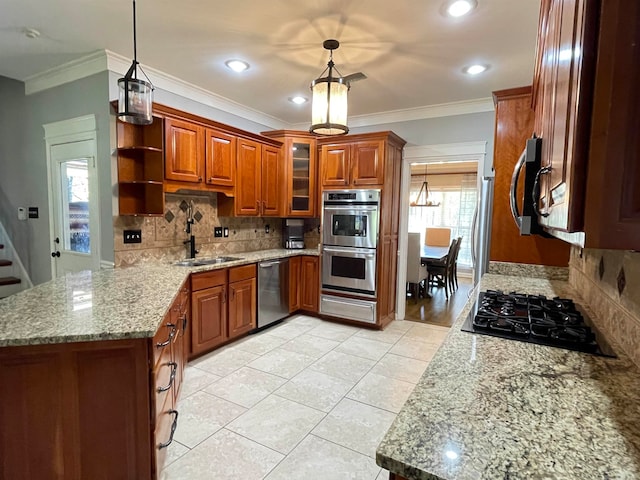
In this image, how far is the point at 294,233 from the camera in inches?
188

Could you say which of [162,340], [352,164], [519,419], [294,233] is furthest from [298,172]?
[519,419]

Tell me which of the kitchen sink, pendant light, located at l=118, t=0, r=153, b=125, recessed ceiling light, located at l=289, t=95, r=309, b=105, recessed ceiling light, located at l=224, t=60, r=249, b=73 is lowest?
the kitchen sink

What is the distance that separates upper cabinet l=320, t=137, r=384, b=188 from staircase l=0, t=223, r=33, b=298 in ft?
12.4

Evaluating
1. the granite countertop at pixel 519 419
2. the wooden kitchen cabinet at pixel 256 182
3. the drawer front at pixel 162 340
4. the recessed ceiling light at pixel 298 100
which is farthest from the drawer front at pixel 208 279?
the granite countertop at pixel 519 419

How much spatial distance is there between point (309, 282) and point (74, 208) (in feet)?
8.80

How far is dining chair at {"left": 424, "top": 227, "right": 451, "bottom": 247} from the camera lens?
7.92m

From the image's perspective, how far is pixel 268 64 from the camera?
2984 millimetres

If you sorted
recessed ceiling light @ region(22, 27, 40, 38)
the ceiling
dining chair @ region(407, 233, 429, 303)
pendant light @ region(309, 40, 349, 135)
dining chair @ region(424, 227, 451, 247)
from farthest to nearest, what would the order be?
dining chair @ region(424, 227, 451, 247), dining chair @ region(407, 233, 429, 303), recessed ceiling light @ region(22, 27, 40, 38), pendant light @ region(309, 40, 349, 135), the ceiling

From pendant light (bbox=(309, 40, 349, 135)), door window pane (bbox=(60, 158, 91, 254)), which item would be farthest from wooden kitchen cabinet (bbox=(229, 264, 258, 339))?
pendant light (bbox=(309, 40, 349, 135))

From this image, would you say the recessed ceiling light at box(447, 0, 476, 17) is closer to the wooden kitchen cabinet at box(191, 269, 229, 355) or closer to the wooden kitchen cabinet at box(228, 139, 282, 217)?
the wooden kitchen cabinet at box(228, 139, 282, 217)

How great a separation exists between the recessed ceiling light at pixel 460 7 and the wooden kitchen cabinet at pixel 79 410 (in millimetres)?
2517

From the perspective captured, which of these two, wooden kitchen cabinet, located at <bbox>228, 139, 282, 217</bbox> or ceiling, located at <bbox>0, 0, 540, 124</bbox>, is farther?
wooden kitchen cabinet, located at <bbox>228, 139, 282, 217</bbox>

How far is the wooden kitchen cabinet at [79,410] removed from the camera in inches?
50.4

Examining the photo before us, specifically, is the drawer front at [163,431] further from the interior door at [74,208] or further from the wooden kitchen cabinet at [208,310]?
the interior door at [74,208]
